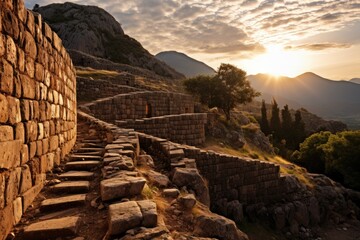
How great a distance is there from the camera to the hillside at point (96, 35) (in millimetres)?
58000

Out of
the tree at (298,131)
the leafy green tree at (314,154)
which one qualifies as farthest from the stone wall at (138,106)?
the tree at (298,131)

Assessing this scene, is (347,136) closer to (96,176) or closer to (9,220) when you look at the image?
(96,176)

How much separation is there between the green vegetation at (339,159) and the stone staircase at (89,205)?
2239cm

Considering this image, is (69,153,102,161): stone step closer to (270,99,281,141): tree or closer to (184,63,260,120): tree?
(184,63,260,120): tree

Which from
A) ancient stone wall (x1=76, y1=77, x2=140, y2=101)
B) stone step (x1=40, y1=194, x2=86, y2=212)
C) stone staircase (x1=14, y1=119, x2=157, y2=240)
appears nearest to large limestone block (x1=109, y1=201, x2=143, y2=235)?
stone staircase (x1=14, y1=119, x2=157, y2=240)

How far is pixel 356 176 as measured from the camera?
22.0 meters

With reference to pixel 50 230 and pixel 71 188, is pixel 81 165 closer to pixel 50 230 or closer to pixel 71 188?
pixel 71 188

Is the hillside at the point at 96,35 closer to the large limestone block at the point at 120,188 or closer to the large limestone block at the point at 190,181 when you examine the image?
the large limestone block at the point at 190,181

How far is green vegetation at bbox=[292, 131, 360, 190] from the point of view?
22656 millimetres

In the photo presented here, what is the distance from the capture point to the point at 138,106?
60.2 feet

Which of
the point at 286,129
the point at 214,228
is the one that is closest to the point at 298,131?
the point at 286,129

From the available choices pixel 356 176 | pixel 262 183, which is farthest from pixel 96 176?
pixel 356 176

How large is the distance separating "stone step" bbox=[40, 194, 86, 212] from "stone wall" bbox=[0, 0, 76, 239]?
231mm

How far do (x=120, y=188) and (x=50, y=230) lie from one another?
96cm
